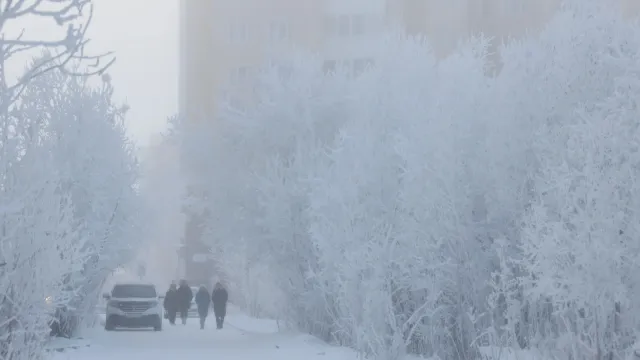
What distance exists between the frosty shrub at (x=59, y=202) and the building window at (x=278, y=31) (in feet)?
128

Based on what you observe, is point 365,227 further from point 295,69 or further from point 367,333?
point 295,69

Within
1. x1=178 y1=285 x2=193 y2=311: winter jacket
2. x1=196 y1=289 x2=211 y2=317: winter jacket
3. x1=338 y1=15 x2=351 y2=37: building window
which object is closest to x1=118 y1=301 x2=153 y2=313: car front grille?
x1=196 y1=289 x2=211 y2=317: winter jacket

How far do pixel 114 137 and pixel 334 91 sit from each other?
269 inches

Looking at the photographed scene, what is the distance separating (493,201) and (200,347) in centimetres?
963

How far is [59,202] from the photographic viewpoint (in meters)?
21.4

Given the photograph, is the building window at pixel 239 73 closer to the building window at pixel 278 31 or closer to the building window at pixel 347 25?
the building window at pixel 278 31

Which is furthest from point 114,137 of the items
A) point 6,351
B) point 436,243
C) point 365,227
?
point 6,351

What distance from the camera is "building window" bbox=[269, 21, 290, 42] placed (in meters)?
78.1

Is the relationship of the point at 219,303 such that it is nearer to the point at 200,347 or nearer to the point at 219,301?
the point at 219,301

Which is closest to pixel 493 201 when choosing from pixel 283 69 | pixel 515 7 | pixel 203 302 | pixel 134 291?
pixel 283 69

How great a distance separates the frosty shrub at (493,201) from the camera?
63.0 ft

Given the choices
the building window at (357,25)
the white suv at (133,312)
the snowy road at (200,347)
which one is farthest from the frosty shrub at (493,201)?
the building window at (357,25)

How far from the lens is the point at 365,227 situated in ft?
86.7

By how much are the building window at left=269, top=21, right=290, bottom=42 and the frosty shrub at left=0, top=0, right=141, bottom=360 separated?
128 feet
